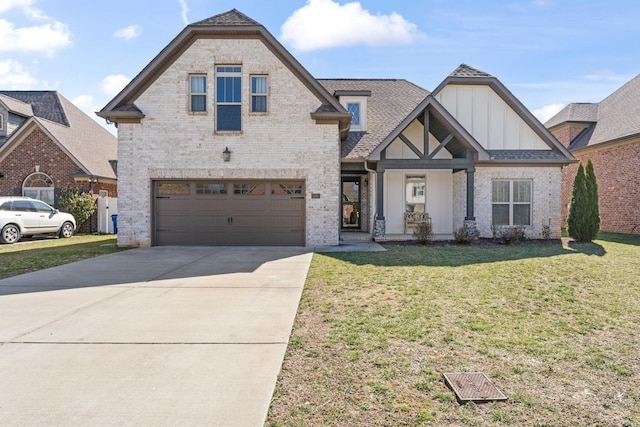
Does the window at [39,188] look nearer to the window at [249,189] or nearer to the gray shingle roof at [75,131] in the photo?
the gray shingle roof at [75,131]

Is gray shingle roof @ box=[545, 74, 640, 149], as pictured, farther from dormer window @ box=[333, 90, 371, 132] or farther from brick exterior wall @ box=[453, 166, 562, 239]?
dormer window @ box=[333, 90, 371, 132]

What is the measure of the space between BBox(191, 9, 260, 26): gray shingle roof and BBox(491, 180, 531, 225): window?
11416 mm

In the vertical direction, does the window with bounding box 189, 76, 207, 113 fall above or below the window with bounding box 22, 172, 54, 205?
above

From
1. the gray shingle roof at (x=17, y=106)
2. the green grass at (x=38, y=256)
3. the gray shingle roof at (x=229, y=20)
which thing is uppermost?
the gray shingle roof at (x=229, y=20)

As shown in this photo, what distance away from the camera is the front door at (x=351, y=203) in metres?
18.1

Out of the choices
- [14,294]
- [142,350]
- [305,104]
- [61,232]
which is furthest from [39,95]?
[142,350]

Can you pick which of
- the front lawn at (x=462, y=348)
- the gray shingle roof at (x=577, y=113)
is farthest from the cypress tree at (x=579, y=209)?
the gray shingle roof at (x=577, y=113)

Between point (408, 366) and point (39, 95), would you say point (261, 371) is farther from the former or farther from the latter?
point (39, 95)

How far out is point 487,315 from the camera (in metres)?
5.43

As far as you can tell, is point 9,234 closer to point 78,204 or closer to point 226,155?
point 78,204

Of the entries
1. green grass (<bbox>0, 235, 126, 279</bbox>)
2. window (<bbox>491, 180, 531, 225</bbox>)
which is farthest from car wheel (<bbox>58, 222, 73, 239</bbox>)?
window (<bbox>491, 180, 531, 225</bbox>)

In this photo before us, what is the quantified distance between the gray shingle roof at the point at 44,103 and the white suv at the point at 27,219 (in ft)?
26.6

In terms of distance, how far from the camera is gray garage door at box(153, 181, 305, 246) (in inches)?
523

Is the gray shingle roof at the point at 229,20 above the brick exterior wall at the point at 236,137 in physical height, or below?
above
